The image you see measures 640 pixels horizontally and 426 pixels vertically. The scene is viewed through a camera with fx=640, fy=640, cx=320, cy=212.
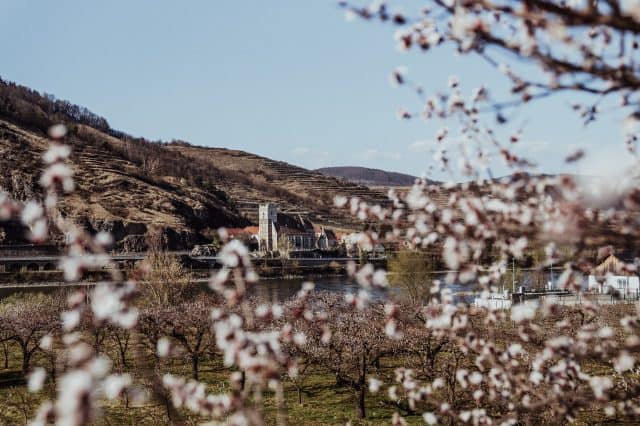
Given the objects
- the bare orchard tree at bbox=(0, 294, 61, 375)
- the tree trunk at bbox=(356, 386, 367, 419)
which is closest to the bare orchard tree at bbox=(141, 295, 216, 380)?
the bare orchard tree at bbox=(0, 294, 61, 375)

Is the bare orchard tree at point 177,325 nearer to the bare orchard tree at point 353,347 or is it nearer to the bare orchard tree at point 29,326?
the bare orchard tree at point 29,326

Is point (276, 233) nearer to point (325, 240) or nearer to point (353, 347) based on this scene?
point (325, 240)

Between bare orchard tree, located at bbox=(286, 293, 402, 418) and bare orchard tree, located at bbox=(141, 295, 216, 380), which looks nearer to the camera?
bare orchard tree, located at bbox=(286, 293, 402, 418)

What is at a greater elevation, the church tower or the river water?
the church tower

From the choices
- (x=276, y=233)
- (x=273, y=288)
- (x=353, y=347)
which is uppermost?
(x=276, y=233)

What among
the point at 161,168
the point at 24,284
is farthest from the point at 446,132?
the point at 161,168

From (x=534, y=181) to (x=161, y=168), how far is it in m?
190

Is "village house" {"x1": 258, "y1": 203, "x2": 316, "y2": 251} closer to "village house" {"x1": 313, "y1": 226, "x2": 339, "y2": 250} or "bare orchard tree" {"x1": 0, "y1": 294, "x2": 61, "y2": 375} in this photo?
"village house" {"x1": 313, "y1": 226, "x2": 339, "y2": 250}

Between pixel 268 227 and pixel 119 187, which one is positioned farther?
pixel 119 187

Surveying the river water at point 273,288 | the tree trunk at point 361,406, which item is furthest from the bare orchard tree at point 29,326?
the river water at point 273,288

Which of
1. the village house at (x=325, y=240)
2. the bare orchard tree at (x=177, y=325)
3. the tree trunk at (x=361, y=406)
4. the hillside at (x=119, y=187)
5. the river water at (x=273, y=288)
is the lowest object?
the tree trunk at (x=361, y=406)

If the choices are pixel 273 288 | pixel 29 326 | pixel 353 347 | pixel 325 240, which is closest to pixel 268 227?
pixel 325 240

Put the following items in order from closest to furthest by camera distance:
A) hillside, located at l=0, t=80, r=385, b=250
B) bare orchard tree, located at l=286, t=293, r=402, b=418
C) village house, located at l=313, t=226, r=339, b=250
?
bare orchard tree, located at l=286, t=293, r=402, b=418 → hillside, located at l=0, t=80, r=385, b=250 → village house, located at l=313, t=226, r=339, b=250

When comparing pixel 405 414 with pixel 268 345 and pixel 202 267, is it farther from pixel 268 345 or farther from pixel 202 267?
pixel 202 267
